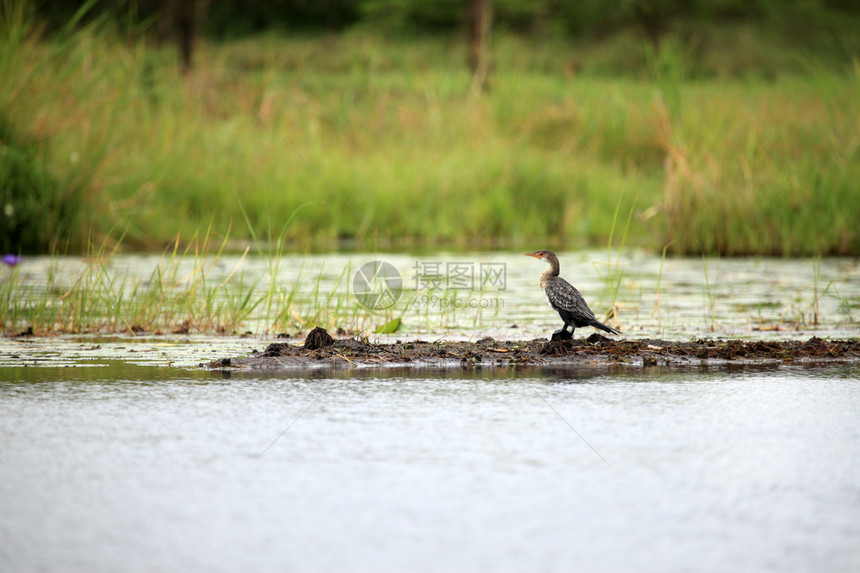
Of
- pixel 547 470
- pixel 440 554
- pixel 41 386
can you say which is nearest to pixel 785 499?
pixel 547 470

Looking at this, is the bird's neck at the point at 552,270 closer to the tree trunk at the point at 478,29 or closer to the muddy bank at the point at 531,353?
the muddy bank at the point at 531,353

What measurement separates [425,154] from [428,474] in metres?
12.4

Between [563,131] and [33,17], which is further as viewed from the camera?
[563,131]

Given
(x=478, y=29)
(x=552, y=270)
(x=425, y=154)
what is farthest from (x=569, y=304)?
(x=478, y=29)

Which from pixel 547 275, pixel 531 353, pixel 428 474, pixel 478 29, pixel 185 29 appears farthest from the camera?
pixel 478 29

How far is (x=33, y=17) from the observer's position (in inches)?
427

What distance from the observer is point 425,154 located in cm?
1534

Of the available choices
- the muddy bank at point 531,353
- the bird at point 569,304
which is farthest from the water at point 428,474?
the bird at point 569,304

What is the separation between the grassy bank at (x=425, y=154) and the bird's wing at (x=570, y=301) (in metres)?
3.62

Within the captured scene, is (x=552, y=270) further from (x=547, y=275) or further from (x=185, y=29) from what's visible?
(x=185, y=29)

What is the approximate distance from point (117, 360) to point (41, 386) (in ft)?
2.53

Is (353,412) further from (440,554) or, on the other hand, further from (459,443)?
(440,554)

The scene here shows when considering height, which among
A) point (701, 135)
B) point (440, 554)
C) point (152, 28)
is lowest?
point (440, 554)

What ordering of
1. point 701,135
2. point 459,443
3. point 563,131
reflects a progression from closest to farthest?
point 459,443 < point 701,135 < point 563,131
